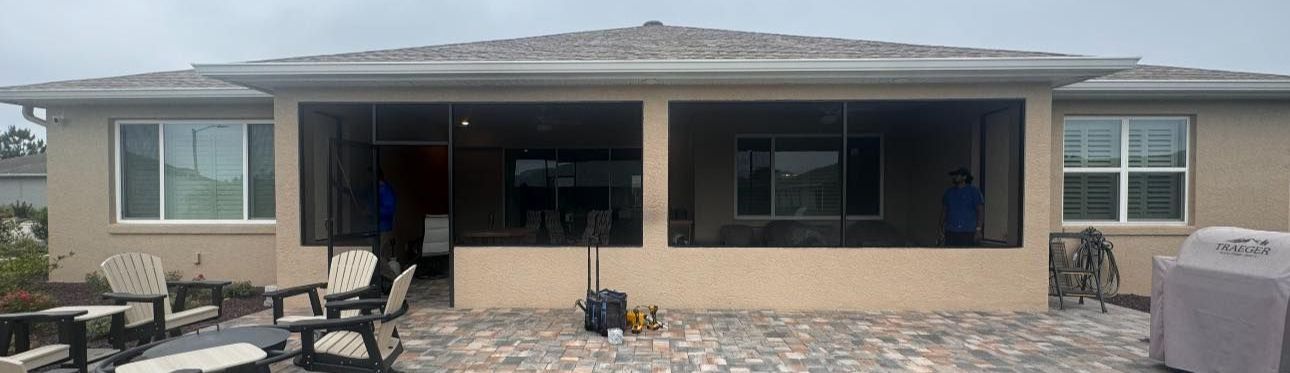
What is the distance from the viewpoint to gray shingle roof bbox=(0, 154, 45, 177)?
22891mm

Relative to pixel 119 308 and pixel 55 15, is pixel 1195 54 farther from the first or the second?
pixel 55 15

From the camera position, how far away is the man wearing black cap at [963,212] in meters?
6.31

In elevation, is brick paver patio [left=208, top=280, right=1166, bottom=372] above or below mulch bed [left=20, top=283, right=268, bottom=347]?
above

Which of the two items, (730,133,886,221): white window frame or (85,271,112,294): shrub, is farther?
(730,133,886,221): white window frame

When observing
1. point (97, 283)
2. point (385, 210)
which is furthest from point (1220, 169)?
point (97, 283)

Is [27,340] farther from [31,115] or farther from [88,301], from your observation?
[31,115]

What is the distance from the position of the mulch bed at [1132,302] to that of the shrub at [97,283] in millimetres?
10982

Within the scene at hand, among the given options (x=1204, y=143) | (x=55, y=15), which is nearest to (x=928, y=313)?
(x=1204, y=143)

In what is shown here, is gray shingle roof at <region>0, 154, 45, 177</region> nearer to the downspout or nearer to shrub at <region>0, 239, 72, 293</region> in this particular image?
shrub at <region>0, 239, 72, 293</region>

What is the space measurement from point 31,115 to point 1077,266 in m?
12.4

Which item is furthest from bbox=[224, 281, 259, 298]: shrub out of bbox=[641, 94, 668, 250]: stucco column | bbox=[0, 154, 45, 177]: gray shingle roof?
bbox=[0, 154, 45, 177]: gray shingle roof

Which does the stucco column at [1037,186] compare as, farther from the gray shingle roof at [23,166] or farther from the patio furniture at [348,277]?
the gray shingle roof at [23,166]

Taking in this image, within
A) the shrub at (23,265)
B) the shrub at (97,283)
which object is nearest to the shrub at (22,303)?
the shrub at (23,265)

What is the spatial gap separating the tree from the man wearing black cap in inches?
2491
